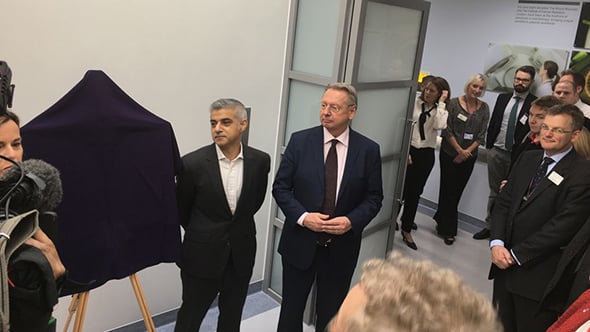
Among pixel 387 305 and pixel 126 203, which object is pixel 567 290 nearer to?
pixel 387 305

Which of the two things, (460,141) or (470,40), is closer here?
(460,141)

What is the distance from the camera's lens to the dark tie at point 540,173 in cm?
279

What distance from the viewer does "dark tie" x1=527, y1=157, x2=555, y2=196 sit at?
2789 millimetres

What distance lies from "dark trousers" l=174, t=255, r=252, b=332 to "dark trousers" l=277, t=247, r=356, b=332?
0.32 meters

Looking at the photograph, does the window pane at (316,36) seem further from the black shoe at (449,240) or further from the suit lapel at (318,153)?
the black shoe at (449,240)

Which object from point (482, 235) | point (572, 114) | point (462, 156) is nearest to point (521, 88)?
point (462, 156)

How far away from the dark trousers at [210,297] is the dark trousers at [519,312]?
1448 mm

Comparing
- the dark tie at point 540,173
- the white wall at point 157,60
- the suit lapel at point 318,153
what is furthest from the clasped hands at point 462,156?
the suit lapel at point 318,153

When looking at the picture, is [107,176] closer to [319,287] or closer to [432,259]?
[319,287]

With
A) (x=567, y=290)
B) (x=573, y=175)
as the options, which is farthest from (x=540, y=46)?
(x=567, y=290)

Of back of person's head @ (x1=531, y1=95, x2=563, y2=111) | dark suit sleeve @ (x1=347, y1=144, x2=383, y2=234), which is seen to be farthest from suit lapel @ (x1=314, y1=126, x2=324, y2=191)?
back of person's head @ (x1=531, y1=95, x2=563, y2=111)

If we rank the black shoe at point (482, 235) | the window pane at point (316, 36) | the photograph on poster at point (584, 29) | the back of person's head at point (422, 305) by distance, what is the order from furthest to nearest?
the black shoe at point (482, 235), the photograph on poster at point (584, 29), the window pane at point (316, 36), the back of person's head at point (422, 305)

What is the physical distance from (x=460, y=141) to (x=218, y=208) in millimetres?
3688

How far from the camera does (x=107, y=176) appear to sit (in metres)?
2.08
